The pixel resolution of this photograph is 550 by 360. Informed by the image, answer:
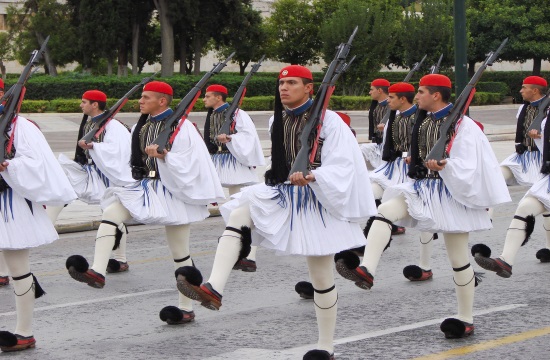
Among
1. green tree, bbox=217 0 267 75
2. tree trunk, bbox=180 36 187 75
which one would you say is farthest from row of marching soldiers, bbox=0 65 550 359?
tree trunk, bbox=180 36 187 75

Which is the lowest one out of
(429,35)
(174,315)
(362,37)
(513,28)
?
(513,28)

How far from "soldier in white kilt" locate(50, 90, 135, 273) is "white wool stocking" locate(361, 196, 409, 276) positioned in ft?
12.3

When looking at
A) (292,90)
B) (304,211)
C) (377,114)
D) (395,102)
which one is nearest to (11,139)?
(292,90)

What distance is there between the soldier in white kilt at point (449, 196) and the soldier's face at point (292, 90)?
4.23ft

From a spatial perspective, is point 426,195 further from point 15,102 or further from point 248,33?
point 248,33

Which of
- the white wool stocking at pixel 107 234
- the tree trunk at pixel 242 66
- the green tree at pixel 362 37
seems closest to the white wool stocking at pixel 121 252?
the white wool stocking at pixel 107 234

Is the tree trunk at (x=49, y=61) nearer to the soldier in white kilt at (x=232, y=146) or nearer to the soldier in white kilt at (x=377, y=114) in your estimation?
the soldier in white kilt at (x=377, y=114)

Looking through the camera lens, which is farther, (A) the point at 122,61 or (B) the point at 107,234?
(A) the point at 122,61

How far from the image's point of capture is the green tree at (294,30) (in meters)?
57.4

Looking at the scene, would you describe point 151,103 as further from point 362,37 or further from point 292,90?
point 362,37

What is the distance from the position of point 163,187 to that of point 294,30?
49.6 meters

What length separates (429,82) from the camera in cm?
835

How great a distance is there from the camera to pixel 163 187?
30.3 ft

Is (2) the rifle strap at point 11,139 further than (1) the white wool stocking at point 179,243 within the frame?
No
